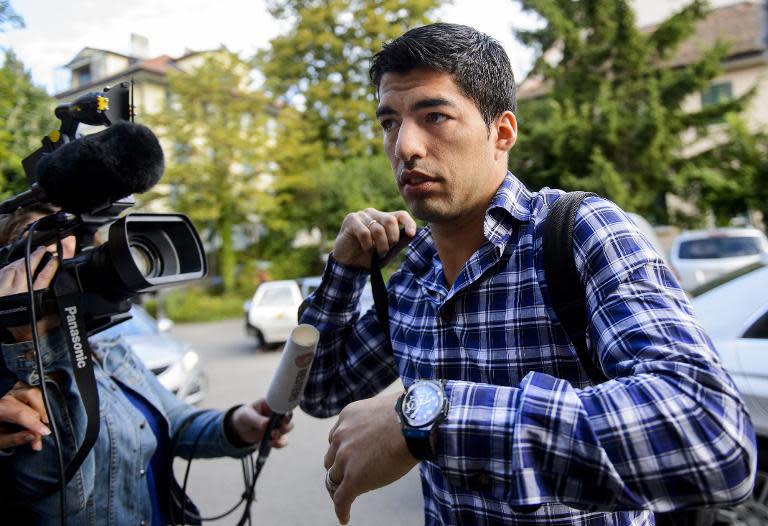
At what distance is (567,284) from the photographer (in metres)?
1.10

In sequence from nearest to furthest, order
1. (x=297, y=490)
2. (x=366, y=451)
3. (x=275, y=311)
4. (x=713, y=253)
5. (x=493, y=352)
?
(x=366, y=451) < (x=493, y=352) < (x=297, y=490) < (x=713, y=253) < (x=275, y=311)

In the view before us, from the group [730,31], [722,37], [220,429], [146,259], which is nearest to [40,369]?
[146,259]

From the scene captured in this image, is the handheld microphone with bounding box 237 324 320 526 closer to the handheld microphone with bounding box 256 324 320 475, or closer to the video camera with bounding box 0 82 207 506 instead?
the handheld microphone with bounding box 256 324 320 475

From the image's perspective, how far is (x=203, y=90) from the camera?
19312mm

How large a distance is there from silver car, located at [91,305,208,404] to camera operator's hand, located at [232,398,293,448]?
3.44 meters

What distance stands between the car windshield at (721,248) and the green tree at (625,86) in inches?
189

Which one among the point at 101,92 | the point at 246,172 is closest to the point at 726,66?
the point at 246,172

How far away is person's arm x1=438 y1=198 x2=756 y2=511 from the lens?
2.53 ft

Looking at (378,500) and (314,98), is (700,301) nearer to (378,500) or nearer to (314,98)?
(378,500)

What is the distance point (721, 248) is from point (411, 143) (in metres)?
11.0

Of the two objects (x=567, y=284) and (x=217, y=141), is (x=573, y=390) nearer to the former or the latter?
(x=567, y=284)

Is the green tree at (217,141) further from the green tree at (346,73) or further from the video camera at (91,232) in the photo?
the video camera at (91,232)

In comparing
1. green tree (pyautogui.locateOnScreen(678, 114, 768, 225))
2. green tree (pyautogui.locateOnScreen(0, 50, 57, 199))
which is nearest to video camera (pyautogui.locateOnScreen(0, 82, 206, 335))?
green tree (pyautogui.locateOnScreen(0, 50, 57, 199))

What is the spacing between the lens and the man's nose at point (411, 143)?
1.27 meters
